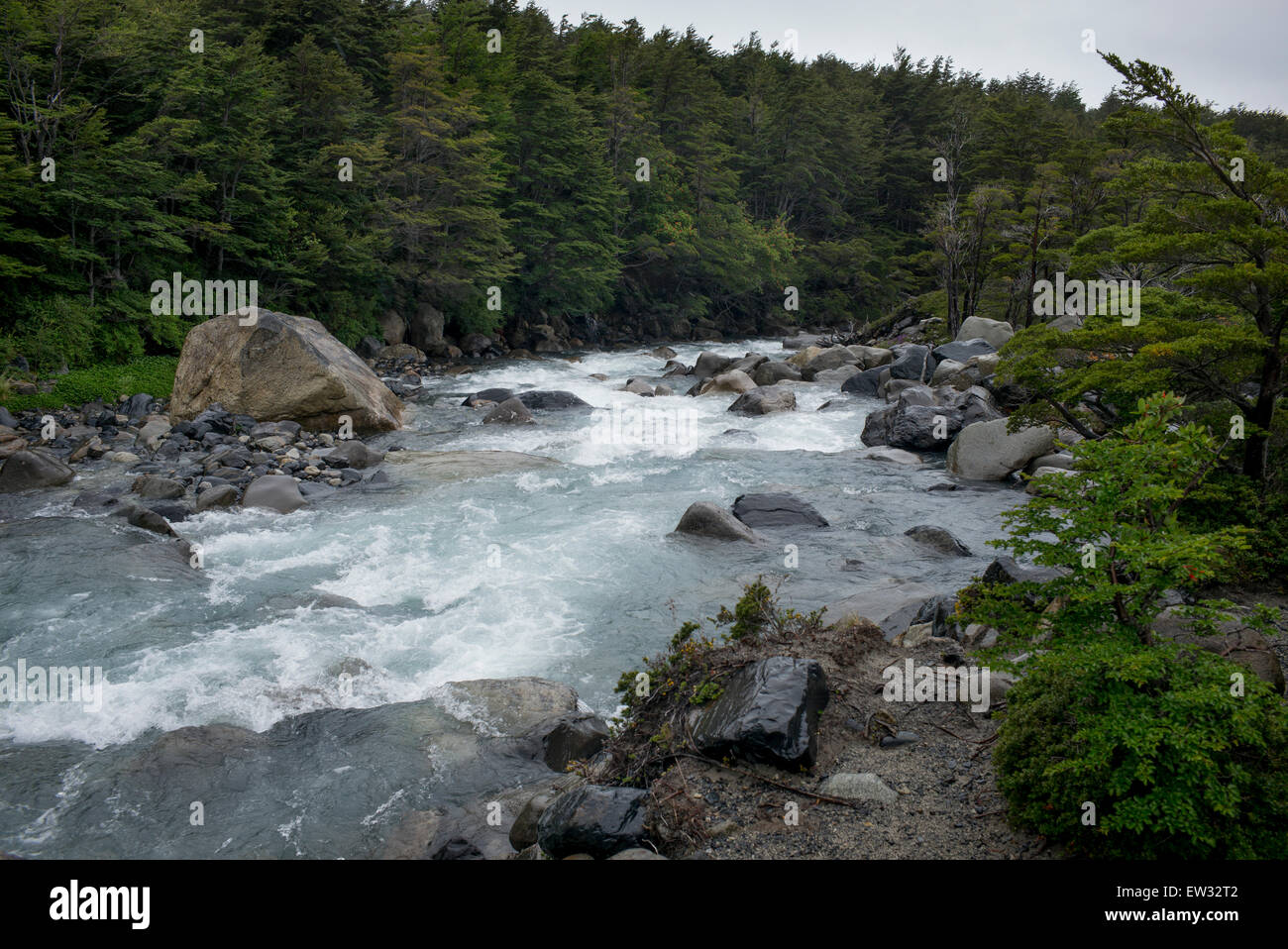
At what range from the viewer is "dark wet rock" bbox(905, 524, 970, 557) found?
1136 centimetres

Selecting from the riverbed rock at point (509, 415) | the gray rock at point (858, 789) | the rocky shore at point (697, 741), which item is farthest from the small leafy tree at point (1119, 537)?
the riverbed rock at point (509, 415)

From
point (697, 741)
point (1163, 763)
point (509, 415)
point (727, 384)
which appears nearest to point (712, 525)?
point (697, 741)

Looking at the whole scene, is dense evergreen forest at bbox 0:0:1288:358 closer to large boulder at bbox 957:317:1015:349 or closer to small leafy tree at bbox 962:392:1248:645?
large boulder at bbox 957:317:1015:349

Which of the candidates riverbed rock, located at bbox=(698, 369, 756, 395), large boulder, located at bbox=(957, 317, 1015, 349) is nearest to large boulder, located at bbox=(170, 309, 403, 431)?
riverbed rock, located at bbox=(698, 369, 756, 395)

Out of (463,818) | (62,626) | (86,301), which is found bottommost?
(463,818)

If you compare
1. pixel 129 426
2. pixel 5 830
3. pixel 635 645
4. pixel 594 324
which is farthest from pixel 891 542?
pixel 594 324

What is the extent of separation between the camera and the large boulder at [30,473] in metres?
13.1

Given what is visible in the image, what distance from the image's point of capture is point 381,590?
9.99m

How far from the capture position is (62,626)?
870 cm

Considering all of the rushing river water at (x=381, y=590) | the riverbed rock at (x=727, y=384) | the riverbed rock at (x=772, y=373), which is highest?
the riverbed rock at (x=772, y=373)

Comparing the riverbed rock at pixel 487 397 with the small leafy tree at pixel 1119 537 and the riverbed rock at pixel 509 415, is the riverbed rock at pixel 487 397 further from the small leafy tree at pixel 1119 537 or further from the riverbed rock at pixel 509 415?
the small leafy tree at pixel 1119 537

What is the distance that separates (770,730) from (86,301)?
21.6 meters

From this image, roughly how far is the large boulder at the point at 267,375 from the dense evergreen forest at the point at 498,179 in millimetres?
3859

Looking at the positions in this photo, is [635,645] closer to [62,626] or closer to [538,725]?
[538,725]
